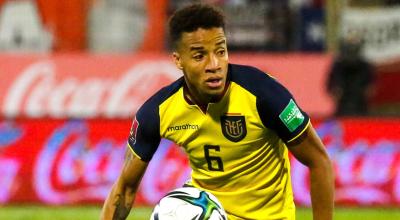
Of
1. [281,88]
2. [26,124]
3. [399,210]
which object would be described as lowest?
[399,210]

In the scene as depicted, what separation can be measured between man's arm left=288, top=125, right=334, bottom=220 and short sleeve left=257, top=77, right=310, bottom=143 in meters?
0.06

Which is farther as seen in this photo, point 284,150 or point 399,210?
point 399,210

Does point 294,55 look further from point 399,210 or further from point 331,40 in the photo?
point 399,210

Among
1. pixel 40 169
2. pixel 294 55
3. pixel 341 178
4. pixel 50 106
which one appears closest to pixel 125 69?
pixel 50 106

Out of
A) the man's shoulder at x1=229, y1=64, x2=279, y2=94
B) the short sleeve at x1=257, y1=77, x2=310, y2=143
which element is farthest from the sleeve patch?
the man's shoulder at x1=229, y1=64, x2=279, y2=94

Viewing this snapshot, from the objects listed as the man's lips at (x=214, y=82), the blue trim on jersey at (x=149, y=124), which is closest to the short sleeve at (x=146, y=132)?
the blue trim on jersey at (x=149, y=124)

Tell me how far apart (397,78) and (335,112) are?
68.1 inches

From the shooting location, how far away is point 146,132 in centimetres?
649

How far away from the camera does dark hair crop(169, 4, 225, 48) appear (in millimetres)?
6016

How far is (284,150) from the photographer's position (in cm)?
655

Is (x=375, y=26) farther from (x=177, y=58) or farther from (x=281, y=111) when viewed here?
(x=281, y=111)

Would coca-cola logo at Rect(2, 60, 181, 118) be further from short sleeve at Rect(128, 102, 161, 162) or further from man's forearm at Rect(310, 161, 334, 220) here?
man's forearm at Rect(310, 161, 334, 220)

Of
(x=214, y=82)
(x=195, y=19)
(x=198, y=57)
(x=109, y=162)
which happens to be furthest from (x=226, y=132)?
(x=109, y=162)

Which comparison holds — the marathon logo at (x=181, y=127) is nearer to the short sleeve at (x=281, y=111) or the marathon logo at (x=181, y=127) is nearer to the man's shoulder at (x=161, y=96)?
the man's shoulder at (x=161, y=96)
